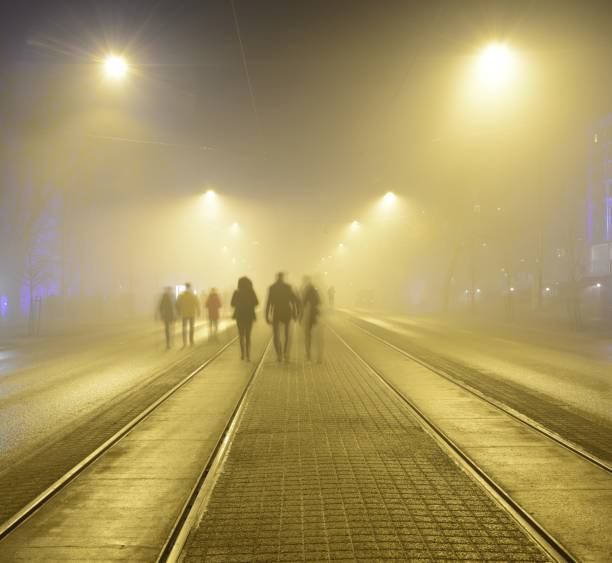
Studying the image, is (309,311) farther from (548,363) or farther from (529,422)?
(529,422)

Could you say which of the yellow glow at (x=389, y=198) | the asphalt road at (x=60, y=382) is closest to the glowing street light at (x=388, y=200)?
the yellow glow at (x=389, y=198)

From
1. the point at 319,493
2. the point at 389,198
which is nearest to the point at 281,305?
the point at 319,493

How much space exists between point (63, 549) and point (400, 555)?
2.10m

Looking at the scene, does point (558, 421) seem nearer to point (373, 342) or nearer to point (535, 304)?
point (373, 342)

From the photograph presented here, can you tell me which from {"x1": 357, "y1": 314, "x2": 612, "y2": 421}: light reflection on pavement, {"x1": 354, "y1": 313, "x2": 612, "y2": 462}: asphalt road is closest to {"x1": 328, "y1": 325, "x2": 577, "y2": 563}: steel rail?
{"x1": 354, "y1": 313, "x2": 612, "y2": 462}: asphalt road

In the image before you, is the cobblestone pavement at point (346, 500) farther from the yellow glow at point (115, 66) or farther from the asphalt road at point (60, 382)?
the yellow glow at point (115, 66)

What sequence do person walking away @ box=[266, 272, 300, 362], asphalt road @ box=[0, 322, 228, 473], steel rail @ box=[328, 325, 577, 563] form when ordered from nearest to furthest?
steel rail @ box=[328, 325, 577, 563]
asphalt road @ box=[0, 322, 228, 473]
person walking away @ box=[266, 272, 300, 362]

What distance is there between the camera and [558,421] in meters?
8.19

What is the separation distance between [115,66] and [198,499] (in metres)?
16.8

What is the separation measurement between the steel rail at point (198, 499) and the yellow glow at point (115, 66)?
1423cm

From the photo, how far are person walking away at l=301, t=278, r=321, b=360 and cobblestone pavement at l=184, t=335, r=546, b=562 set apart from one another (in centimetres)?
665

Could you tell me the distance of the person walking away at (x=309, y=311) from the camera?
598 inches

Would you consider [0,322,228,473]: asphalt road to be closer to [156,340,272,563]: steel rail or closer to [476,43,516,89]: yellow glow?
[156,340,272,563]: steel rail

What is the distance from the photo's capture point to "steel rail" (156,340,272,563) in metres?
4.16
